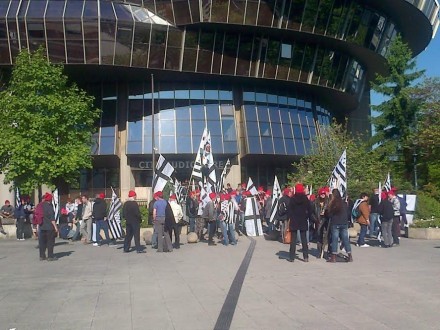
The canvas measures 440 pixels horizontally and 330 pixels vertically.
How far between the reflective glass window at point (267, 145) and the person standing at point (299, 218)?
28440 mm

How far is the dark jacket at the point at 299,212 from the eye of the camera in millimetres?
13281

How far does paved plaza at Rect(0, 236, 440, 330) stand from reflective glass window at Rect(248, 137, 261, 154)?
2623 cm

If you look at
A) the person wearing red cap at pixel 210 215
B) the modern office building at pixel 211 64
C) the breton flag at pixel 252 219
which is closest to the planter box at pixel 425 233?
the breton flag at pixel 252 219

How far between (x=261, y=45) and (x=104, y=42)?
1103 centimetres

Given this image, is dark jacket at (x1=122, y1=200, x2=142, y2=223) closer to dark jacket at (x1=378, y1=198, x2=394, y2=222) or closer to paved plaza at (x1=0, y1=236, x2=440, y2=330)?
paved plaza at (x1=0, y1=236, x2=440, y2=330)

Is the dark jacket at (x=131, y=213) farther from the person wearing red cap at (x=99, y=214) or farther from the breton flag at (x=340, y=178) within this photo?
the breton flag at (x=340, y=178)

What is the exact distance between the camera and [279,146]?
4262cm

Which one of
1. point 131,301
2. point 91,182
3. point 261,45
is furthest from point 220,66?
point 131,301

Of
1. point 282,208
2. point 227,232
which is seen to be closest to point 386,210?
point 282,208

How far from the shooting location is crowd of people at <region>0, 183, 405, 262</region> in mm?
13422

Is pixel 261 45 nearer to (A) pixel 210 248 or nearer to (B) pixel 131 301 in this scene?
(A) pixel 210 248

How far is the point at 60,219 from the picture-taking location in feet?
73.7

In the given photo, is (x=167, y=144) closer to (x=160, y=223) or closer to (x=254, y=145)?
(x=254, y=145)

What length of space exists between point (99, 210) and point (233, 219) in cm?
456
